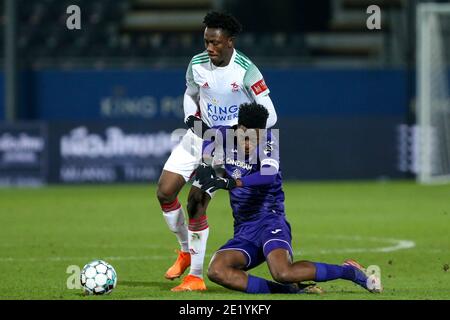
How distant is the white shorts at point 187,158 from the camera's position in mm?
10125

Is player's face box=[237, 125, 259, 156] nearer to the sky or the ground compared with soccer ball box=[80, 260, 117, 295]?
nearer to the sky

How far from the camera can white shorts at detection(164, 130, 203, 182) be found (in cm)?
1012

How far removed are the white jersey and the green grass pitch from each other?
1.47 metres

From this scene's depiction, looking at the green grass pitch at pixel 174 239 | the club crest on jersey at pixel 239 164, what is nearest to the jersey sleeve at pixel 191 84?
the club crest on jersey at pixel 239 164

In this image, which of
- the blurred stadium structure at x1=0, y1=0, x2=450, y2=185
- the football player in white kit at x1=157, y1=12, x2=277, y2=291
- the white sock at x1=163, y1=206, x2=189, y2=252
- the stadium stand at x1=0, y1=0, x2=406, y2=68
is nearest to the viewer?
the football player in white kit at x1=157, y1=12, x2=277, y2=291

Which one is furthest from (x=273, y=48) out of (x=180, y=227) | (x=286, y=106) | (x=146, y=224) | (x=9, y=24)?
(x=180, y=227)

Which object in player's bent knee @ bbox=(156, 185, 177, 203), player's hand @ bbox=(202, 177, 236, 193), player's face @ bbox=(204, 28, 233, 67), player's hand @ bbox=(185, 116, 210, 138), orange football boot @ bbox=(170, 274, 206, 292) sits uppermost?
player's face @ bbox=(204, 28, 233, 67)

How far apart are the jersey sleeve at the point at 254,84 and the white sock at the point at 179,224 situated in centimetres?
132

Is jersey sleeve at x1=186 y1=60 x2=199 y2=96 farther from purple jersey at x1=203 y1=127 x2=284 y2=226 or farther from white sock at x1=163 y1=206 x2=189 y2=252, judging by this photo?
white sock at x1=163 y1=206 x2=189 y2=252

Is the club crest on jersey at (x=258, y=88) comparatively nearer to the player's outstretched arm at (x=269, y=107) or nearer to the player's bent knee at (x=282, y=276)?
the player's outstretched arm at (x=269, y=107)

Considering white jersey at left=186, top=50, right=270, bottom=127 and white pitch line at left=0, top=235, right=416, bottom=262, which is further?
white pitch line at left=0, top=235, right=416, bottom=262

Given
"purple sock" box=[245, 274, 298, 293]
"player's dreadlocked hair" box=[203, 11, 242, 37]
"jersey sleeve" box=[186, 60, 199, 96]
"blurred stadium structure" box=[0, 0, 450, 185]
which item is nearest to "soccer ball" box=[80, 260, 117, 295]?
"purple sock" box=[245, 274, 298, 293]

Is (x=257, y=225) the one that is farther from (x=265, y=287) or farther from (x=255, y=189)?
(x=265, y=287)
